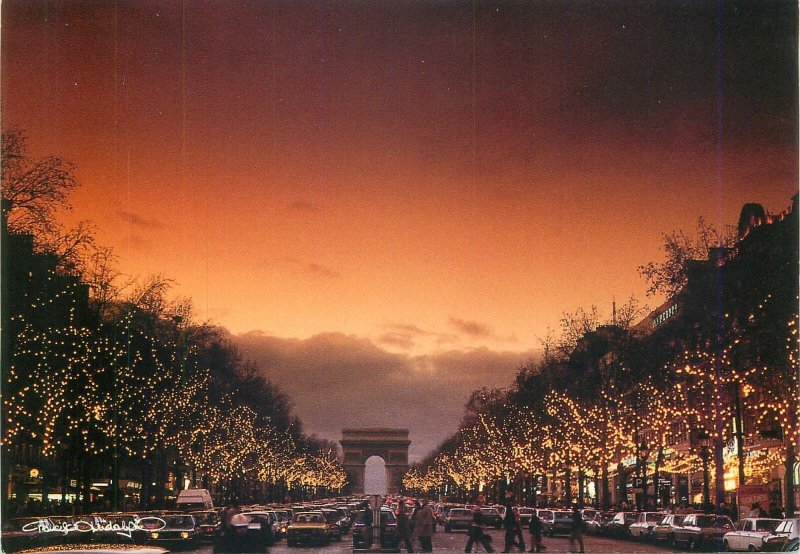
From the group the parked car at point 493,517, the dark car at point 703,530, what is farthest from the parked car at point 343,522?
the dark car at point 703,530

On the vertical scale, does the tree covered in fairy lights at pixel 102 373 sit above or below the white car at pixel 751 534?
above

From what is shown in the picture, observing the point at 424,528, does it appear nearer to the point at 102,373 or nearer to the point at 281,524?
the point at 281,524

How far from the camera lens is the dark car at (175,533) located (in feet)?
184

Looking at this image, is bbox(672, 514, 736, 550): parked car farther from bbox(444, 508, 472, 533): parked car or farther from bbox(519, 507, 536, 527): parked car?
bbox(519, 507, 536, 527): parked car

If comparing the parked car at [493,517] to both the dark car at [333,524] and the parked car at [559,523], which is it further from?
the dark car at [333,524]

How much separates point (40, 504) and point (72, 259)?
110 ft

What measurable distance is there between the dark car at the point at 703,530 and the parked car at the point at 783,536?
8211mm

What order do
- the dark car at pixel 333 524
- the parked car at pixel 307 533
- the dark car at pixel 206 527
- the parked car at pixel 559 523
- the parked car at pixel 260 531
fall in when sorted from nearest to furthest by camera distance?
the parked car at pixel 260 531 → the parked car at pixel 307 533 → the dark car at pixel 206 527 → the dark car at pixel 333 524 → the parked car at pixel 559 523

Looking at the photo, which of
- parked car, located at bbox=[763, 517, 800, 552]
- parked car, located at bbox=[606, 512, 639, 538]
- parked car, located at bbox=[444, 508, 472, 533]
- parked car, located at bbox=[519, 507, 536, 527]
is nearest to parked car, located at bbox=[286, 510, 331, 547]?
parked car, located at bbox=[606, 512, 639, 538]

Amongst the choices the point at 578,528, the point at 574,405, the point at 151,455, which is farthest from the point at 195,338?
the point at 578,528

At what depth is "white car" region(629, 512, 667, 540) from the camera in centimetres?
6350

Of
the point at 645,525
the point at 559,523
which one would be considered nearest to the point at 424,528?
the point at 645,525

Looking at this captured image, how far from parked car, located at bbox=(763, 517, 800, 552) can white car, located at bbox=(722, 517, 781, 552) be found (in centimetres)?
44

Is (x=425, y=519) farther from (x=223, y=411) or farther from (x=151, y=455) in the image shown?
(x=223, y=411)
